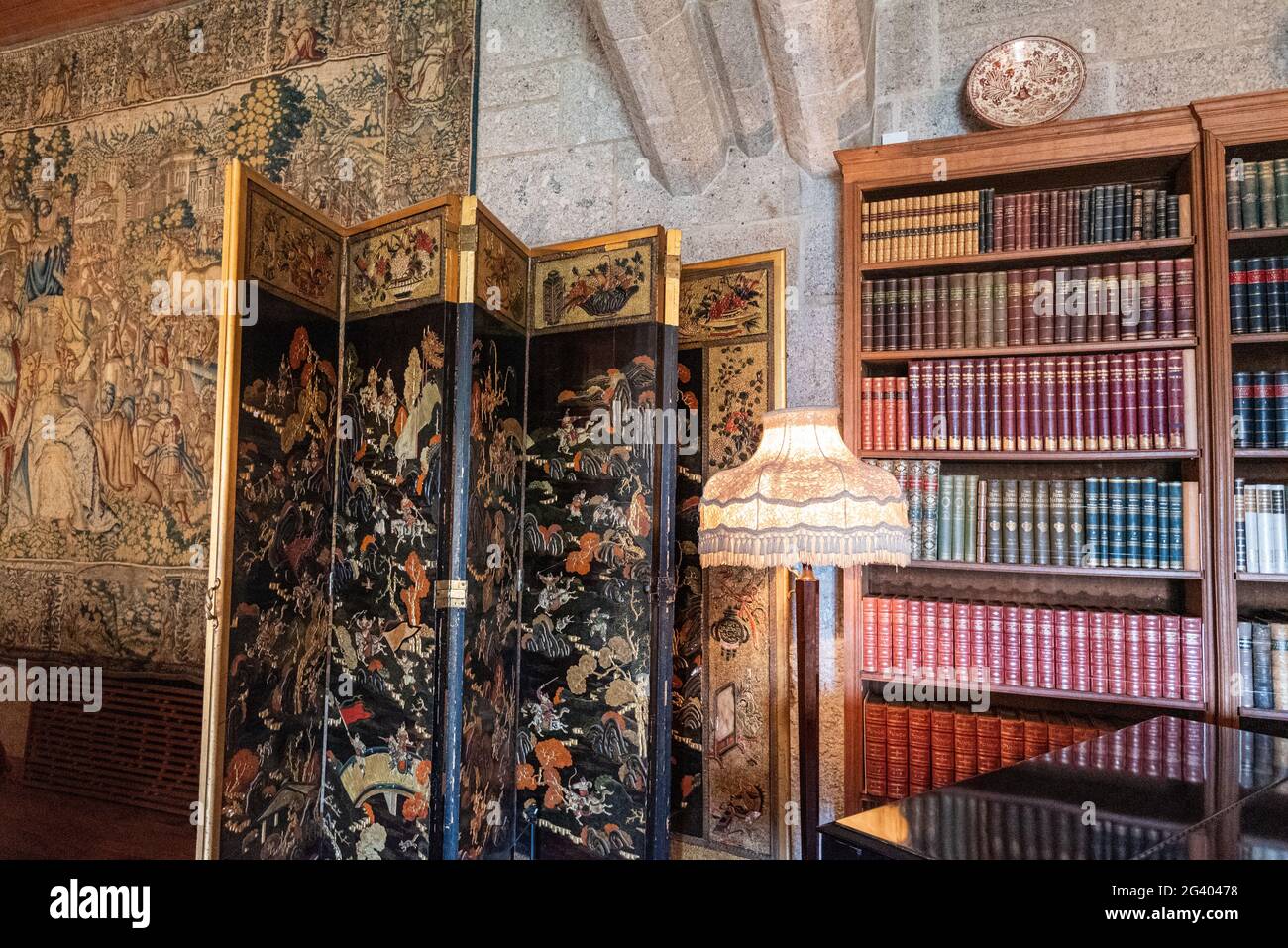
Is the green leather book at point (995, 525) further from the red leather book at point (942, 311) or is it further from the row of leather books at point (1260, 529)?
the row of leather books at point (1260, 529)

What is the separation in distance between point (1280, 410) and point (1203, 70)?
1.36 meters

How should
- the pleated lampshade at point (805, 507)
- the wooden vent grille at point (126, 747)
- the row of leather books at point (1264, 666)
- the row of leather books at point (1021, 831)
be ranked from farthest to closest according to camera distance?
the wooden vent grille at point (126, 747), the row of leather books at point (1264, 666), the pleated lampshade at point (805, 507), the row of leather books at point (1021, 831)

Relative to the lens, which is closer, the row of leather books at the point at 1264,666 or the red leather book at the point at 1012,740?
the row of leather books at the point at 1264,666

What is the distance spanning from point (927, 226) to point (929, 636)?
1.46m

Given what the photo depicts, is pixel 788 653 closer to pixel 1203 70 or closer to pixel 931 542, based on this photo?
pixel 931 542

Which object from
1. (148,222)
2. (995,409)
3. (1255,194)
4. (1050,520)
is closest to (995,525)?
(1050,520)

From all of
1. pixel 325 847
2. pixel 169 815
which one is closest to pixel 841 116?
pixel 325 847

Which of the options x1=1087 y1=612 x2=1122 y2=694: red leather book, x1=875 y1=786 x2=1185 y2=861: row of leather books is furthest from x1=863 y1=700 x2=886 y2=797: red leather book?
x1=875 y1=786 x2=1185 y2=861: row of leather books

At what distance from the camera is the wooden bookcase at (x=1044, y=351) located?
91.0 inches

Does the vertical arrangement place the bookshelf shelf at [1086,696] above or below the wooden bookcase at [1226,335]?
below

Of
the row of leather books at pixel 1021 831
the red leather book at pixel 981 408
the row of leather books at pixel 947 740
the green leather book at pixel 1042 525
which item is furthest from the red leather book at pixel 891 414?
the row of leather books at pixel 1021 831

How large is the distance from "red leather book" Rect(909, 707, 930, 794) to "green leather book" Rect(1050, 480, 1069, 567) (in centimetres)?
68

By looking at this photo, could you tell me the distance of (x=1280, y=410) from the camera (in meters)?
2.25

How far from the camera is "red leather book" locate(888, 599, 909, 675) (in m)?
2.51
